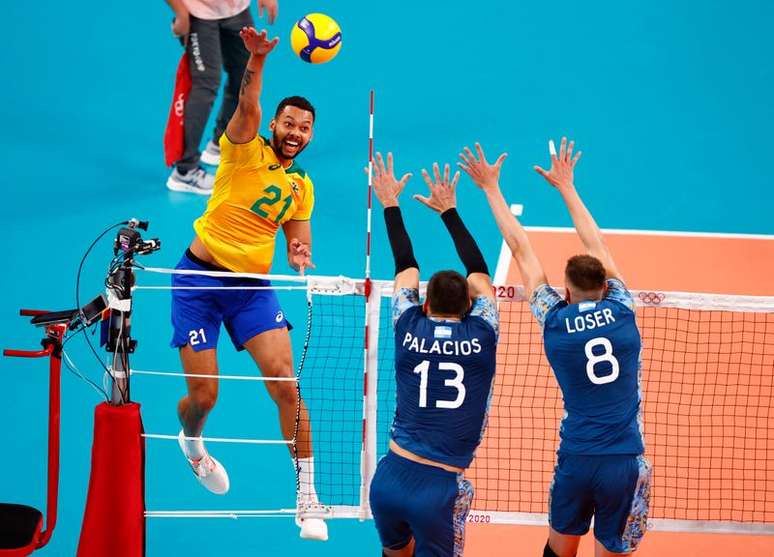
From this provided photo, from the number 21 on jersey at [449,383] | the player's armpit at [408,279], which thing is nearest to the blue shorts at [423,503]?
the number 21 on jersey at [449,383]

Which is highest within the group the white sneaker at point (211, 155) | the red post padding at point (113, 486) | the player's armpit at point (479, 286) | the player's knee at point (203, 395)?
the white sneaker at point (211, 155)

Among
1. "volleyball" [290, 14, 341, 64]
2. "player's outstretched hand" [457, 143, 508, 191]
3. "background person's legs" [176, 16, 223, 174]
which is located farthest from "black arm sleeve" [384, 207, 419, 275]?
"background person's legs" [176, 16, 223, 174]

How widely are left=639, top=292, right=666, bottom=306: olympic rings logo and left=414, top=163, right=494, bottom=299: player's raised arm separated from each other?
1194 millimetres

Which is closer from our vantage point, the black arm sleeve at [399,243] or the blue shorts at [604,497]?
the blue shorts at [604,497]

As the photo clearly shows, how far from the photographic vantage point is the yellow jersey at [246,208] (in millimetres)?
8625

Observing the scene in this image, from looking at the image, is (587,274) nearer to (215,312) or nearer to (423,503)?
(423,503)

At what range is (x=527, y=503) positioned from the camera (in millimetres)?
8945

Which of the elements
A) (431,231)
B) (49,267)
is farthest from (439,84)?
(49,267)

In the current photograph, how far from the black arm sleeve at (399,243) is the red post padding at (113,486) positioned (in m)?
1.86

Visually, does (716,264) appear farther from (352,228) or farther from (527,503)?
(527,503)

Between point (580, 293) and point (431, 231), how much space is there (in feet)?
20.7

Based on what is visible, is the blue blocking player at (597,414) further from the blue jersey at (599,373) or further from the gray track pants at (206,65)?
the gray track pants at (206,65)

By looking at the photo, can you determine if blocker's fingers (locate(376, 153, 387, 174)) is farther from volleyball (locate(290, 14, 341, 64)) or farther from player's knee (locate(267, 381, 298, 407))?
volleyball (locate(290, 14, 341, 64))

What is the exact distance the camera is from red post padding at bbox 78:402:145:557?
291 inches
